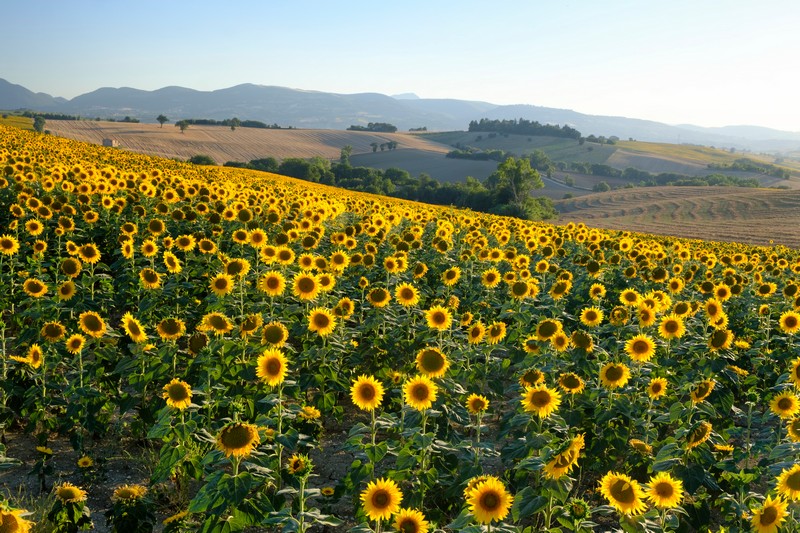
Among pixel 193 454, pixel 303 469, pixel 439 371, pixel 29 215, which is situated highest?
pixel 29 215

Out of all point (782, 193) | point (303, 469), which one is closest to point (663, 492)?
point (303, 469)

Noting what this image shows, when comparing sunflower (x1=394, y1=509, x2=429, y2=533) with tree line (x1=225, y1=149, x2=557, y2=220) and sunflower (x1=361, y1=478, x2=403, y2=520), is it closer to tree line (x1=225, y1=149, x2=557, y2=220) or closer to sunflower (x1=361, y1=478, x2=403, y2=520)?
sunflower (x1=361, y1=478, x2=403, y2=520)

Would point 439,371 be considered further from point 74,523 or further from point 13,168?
point 13,168

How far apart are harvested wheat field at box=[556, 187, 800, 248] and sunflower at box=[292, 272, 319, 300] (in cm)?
4680

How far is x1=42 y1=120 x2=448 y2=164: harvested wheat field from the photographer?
8794 cm

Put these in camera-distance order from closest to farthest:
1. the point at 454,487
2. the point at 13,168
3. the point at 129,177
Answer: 1. the point at 454,487
2. the point at 13,168
3. the point at 129,177

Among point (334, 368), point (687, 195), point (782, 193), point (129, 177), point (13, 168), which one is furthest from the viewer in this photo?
point (687, 195)

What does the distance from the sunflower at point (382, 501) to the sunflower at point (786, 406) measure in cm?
356

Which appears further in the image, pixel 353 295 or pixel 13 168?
pixel 13 168

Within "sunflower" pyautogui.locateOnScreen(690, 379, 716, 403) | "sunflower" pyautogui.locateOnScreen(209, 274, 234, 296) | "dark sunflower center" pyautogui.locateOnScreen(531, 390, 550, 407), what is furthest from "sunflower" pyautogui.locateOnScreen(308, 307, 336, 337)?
"sunflower" pyautogui.locateOnScreen(690, 379, 716, 403)

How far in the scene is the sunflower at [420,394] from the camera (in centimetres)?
439

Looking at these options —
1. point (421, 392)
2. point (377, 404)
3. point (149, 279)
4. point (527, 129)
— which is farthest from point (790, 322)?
point (527, 129)

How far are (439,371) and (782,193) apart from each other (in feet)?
284

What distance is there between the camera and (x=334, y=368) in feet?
19.9
